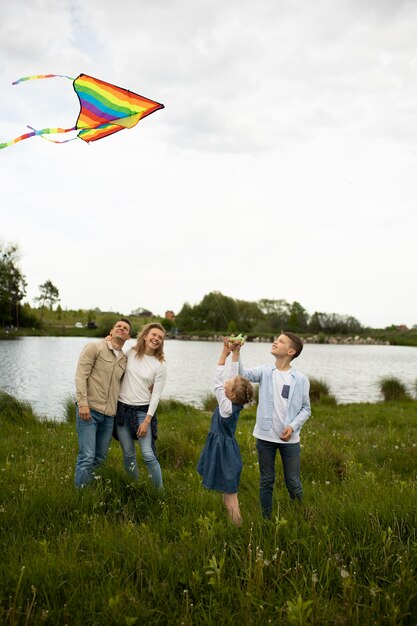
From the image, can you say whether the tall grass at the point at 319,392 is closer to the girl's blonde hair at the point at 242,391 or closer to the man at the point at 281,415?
the man at the point at 281,415

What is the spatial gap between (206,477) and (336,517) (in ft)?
3.95

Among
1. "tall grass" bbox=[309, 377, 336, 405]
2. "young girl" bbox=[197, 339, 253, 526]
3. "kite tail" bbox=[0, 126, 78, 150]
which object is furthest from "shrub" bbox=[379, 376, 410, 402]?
"kite tail" bbox=[0, 126, 78, 150]

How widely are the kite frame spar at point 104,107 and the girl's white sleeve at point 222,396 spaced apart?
8.87ft

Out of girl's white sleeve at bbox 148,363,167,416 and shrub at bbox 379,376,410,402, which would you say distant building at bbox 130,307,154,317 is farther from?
girl's white sleeve at bbox 148,363,167,416

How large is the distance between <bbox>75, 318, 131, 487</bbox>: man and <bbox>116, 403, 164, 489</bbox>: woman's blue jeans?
0.15 metres

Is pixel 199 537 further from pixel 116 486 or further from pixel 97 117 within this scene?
pixel 97 117

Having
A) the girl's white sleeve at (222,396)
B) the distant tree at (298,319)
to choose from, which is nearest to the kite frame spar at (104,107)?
the girl's white sleeve at (222,396)

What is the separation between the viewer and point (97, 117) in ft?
16.8

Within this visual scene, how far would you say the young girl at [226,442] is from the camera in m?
4.29

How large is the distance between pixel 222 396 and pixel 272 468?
88 centimetres

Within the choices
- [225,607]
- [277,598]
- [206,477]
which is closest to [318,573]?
[277,598]

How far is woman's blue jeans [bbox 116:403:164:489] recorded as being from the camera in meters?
5.17

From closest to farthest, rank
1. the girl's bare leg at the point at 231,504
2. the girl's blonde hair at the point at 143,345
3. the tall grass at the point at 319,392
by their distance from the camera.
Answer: the girl's bare leg at the point at 231,504, the girl's blonde hair at the point at 143,345, the tall grass at the point at 319,392

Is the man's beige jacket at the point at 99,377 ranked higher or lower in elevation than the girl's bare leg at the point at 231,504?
higher
